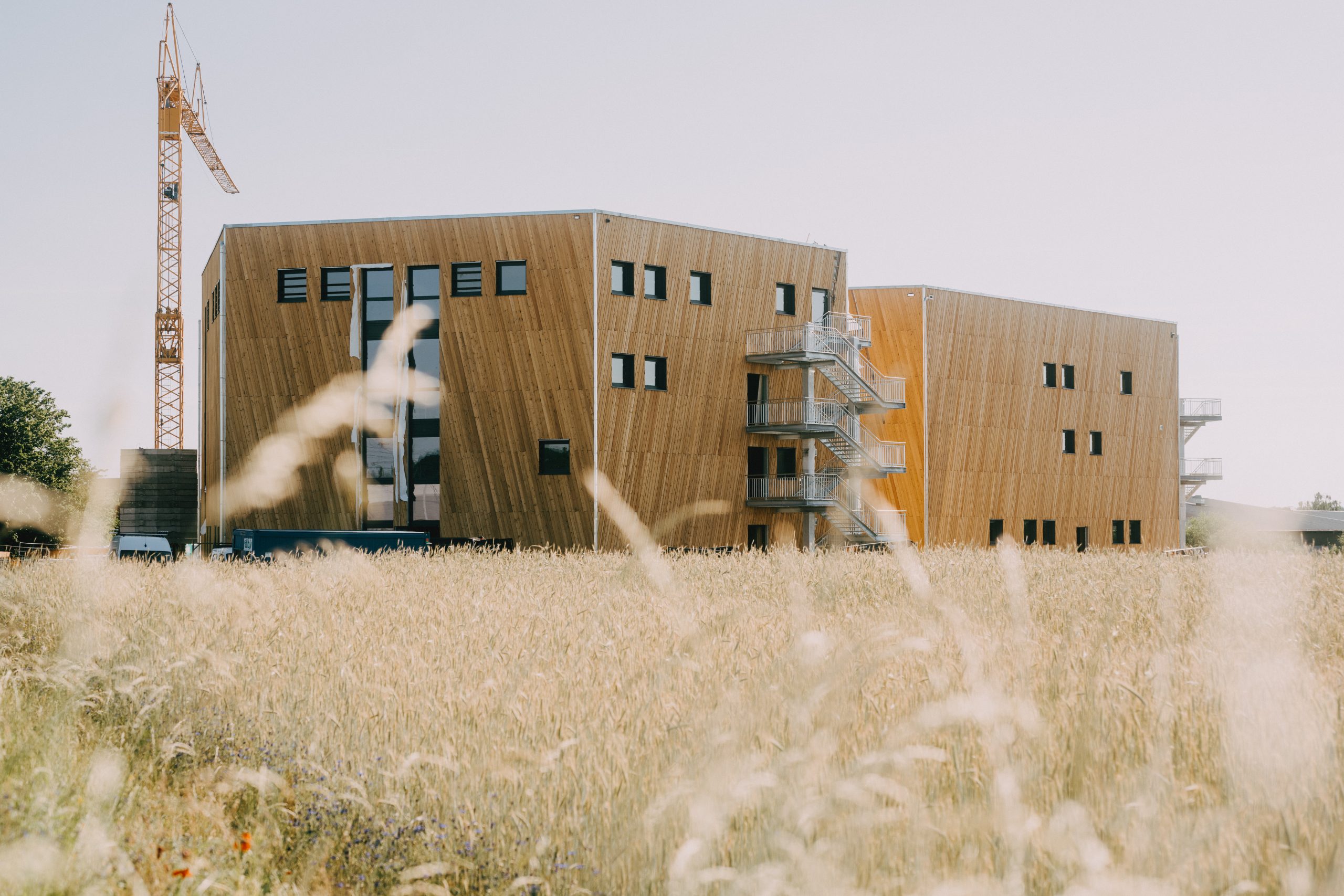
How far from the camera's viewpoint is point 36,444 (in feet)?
175

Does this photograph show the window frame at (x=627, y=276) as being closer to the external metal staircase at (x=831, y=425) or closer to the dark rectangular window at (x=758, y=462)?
the external metal staircase at (x=831, y=425)

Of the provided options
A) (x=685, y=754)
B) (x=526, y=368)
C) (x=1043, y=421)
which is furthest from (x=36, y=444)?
(x=685, y=754)

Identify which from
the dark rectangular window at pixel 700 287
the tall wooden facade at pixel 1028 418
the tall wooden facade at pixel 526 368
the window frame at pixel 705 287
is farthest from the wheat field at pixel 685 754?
the tall wooden facade at pixel 1028 418

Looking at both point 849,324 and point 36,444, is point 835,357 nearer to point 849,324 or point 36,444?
point 849,324

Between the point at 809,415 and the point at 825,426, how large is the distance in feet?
1.81

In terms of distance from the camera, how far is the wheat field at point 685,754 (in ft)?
10.2

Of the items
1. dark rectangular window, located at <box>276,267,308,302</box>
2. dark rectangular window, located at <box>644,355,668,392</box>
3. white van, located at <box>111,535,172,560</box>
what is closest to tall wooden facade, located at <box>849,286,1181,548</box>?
dark rectangular window, located at <box>644,355,668,392</box>

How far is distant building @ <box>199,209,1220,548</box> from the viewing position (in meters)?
27.2

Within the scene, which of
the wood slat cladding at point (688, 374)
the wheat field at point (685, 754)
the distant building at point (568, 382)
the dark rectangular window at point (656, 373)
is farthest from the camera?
the dark rectangular window at point (656, 373)

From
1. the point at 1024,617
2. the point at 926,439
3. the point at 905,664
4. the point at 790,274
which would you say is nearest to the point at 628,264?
the point at 790,274

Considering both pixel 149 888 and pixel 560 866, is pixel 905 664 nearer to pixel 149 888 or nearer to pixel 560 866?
pixel 560 866

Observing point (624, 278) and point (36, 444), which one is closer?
point (624, 278)

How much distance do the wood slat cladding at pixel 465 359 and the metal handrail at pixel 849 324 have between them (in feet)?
26.1

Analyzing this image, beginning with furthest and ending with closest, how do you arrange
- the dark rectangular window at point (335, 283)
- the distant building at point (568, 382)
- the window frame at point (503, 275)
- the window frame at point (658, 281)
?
the window frame at point (658, 281), the dark rectangular window at point (335, 283), the window frame at point (503, 275), the distant building at point (568, 382)
